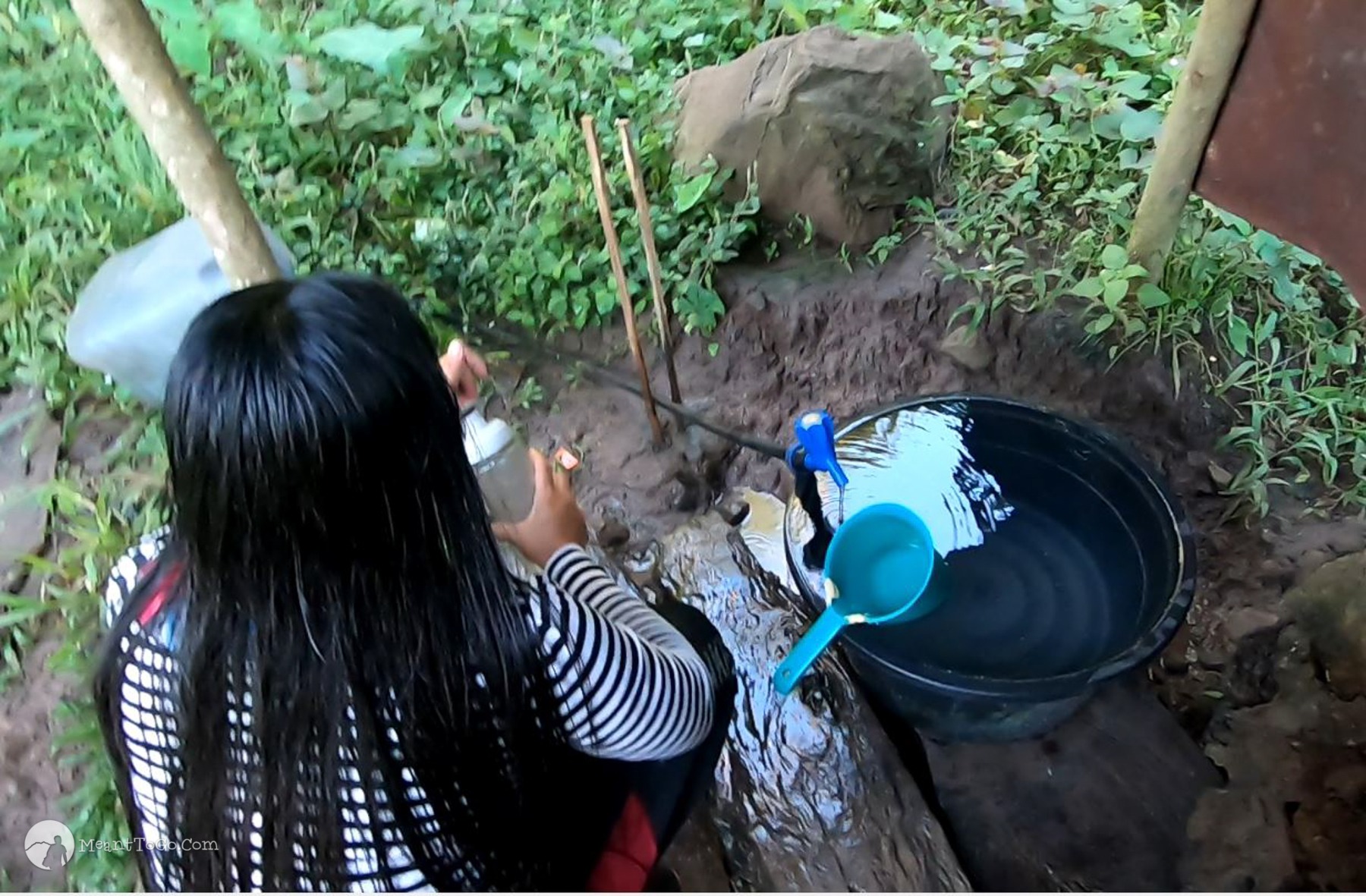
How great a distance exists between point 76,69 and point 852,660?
2631mm

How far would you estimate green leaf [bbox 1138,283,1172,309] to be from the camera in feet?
7.24

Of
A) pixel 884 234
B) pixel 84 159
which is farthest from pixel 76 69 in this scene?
pixel 884 234

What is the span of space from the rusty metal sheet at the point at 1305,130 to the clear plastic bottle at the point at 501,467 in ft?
4.61

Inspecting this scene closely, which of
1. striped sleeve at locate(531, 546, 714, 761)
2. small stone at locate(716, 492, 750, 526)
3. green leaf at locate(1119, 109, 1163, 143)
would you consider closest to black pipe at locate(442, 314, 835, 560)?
small stone at locate(716, 492, 750, 526)

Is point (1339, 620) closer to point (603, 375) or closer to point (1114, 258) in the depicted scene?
point (1114, 258)

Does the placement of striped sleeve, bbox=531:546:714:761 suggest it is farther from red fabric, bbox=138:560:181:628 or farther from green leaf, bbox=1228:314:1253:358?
green leaf, bbox=1228:314:1253:358

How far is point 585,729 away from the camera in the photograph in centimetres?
125

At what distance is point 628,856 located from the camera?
1430 mm

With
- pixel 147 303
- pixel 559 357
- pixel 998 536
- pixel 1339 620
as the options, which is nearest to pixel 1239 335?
pixel 1339 620

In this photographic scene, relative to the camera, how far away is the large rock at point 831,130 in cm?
242

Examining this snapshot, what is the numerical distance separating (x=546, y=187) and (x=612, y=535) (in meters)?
0.99

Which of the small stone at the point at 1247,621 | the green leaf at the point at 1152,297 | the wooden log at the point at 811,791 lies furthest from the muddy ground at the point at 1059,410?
Answer: the wooden log at the point at 811,791

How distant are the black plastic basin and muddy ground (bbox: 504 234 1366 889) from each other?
0.29 metres

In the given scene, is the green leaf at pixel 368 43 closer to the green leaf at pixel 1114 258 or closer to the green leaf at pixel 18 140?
the green leaf at pixel 18 140
